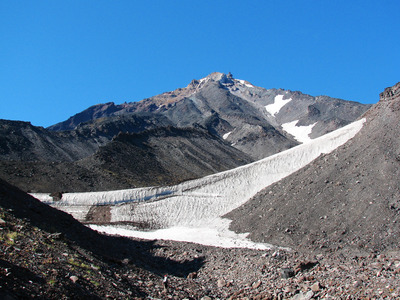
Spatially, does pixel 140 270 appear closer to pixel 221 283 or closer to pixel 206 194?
pixel 221 283

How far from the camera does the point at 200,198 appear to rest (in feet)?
130

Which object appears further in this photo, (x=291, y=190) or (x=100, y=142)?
(x=100, y=142)

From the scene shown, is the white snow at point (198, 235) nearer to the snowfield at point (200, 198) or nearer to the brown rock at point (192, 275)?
the snowfield at point (200, 198)

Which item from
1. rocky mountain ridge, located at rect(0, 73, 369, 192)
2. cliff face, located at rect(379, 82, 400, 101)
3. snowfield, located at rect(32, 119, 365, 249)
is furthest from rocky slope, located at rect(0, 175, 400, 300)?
rocky mountain ridge, located at rect(0, 73, 369, 192)

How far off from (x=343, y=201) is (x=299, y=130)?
147 meters

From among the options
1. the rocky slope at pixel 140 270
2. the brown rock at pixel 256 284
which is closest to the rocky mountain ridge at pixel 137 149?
the rocky slope at pixel 140 270

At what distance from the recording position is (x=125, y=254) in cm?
2033

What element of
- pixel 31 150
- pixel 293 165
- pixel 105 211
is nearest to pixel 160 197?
pixel 105 211

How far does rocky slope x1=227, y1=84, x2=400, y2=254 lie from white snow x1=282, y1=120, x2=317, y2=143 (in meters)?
122

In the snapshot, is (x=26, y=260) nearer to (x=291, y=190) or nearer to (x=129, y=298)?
(x=129, y=298)

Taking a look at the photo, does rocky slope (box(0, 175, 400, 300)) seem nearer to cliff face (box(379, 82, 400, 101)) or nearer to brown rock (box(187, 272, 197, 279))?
brown rock (box(187, 272, 197, 279))

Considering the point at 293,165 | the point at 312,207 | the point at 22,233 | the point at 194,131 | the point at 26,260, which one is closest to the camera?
the point at 26,260

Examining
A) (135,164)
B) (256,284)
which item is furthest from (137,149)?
(256,284)

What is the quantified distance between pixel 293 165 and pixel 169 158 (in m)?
53.6
